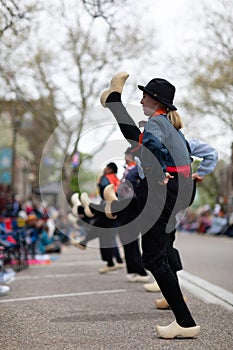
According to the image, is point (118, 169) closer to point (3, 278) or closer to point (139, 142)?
point (3, 278)

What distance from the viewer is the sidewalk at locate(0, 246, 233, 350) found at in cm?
584

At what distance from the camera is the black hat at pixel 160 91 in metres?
6.33

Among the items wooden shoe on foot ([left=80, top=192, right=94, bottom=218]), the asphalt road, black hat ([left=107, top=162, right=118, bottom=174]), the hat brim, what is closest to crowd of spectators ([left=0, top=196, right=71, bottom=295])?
the asphalt road

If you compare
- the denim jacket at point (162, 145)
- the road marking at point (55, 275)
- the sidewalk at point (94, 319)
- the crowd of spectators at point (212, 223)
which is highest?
the denim jacket at point (162, 145)

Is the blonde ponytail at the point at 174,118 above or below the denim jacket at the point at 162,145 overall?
above

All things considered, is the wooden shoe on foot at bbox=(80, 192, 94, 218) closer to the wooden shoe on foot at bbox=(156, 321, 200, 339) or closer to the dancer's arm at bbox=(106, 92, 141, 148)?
the dancer's arm at bbox=(106, 92, 141, 148)

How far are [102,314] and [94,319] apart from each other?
358 millimetres

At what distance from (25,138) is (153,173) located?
168 ft

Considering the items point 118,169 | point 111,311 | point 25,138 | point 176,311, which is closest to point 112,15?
point 118,169

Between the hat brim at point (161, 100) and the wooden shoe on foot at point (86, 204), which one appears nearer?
the hat brim at point (161, 100)

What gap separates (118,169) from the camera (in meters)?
10.7

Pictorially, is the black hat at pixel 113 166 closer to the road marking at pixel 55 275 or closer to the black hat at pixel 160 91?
the road marking at pixel 55 275

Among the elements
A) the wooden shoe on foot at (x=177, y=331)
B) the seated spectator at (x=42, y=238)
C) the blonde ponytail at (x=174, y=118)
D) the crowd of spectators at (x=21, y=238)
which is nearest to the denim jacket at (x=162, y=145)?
the blonde ponytail at (x=174, y=118)

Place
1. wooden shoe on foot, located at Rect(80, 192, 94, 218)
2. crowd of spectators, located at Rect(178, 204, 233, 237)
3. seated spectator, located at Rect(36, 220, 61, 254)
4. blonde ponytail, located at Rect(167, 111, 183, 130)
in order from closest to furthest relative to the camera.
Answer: blonde ponytail, located at Rect(167, 111, 183, 130) < wooden shoe on foot, located at Rect(80, 192, 94, 218) < seated spectator, located at Rect(36, 220, 61, 254) < crowd of spectators, located at Rect(178, 204, 233, 237)
